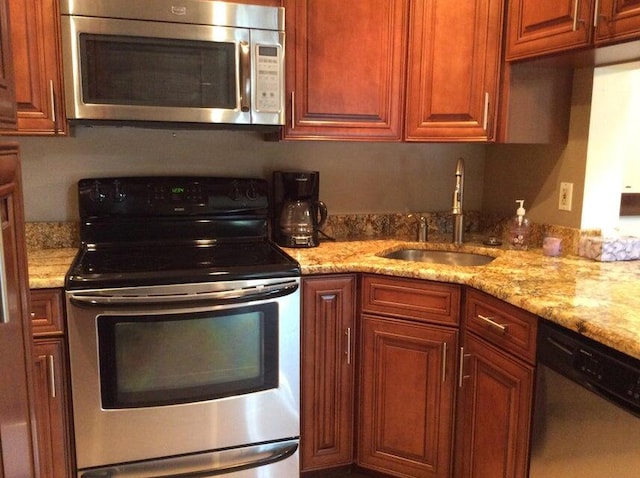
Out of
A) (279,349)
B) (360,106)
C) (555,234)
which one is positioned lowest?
(279,349)

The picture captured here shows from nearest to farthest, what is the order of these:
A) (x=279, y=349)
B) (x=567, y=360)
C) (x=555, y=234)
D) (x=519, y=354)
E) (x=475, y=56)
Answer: (x=567, y=360), (x=519, y=354), (x=279, y=349), (x=475, y=56), (x=555, y=234)

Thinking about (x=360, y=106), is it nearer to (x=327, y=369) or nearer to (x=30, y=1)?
(x=327, y=369)

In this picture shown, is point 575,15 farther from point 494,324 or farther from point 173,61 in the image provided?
point 173,61

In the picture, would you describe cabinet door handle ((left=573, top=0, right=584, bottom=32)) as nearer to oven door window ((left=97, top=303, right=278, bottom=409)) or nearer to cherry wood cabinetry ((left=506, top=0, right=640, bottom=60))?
cherry wood cabinetry ((left=506, top=0, right=640, bottom=60))

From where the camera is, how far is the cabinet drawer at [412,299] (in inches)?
77.0

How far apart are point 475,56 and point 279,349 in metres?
1.35

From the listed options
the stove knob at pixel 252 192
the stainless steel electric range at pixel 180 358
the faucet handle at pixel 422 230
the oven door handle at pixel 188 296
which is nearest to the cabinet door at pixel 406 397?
the stainless steel electric range at pixel 180 358

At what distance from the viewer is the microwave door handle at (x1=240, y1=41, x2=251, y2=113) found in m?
2.04

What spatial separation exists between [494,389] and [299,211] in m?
1.05

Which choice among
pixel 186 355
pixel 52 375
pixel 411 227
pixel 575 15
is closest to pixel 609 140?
pixel 575 15

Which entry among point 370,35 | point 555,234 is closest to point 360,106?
point 370,35

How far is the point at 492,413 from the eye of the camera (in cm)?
180

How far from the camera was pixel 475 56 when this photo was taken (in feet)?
7.16

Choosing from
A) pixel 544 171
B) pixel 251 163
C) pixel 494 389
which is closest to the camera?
pixel 494 389
